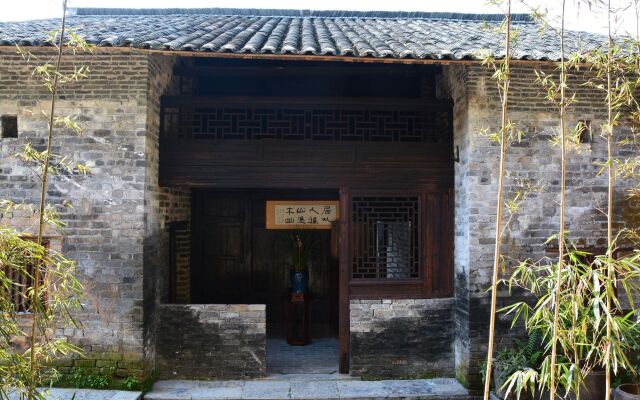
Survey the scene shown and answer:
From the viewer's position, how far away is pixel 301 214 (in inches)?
311

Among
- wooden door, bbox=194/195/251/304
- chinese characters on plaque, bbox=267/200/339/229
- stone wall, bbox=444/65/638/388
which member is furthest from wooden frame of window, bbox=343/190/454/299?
wooden door, bbox=194/195/251/304

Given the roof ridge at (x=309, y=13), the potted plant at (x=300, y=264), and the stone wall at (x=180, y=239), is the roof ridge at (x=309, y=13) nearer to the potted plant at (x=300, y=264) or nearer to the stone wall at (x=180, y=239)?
the stone wall at (x=180, y=239)

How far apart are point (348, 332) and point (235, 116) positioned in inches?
133

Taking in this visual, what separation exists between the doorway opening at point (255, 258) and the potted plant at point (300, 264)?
0.24 m

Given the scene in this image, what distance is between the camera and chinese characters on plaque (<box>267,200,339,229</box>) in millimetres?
7887

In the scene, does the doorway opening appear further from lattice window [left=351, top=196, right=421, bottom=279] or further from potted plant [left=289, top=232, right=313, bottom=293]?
lattice window [left=351, top=196, right=421, bottom=279]

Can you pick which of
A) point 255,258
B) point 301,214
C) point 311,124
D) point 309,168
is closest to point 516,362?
point 309,168

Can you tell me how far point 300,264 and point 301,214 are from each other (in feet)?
2.80

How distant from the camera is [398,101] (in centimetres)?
609

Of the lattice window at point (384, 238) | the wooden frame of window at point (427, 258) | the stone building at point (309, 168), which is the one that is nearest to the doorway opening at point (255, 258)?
the stone building at point (309, 168)

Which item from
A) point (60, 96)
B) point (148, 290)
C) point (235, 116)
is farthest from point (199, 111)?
point (148, 290)

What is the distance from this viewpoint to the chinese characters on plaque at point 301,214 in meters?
7.89

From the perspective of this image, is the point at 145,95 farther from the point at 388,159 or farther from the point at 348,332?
the point at 348,332

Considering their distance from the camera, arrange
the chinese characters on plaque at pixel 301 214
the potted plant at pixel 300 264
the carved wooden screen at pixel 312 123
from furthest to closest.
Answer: the chinese characters on plaque at pixel 301 214, the potted plant at pixel 300 264, the carved wooden screen at pixel 312 123
